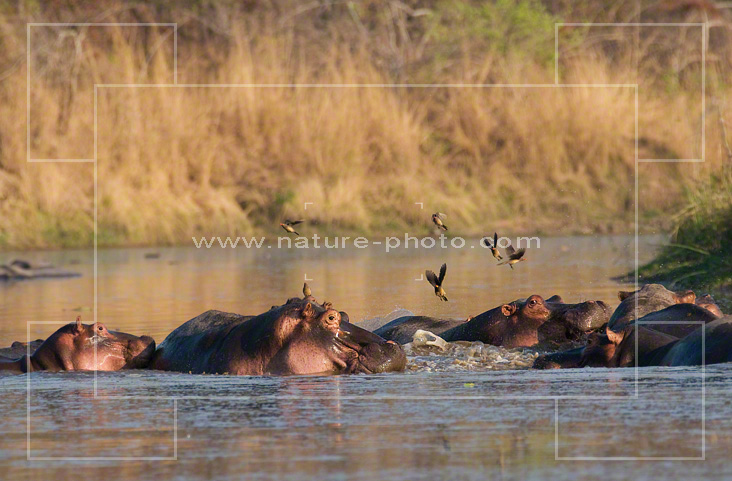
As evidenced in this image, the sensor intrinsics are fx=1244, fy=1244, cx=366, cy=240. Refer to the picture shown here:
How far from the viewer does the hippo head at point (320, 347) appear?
525 cm

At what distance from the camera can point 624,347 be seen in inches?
212

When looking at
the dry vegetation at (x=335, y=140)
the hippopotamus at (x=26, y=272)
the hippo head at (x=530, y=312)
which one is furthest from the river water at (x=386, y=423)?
the dry vegetation at (x=335, y=140)

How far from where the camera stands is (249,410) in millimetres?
4387

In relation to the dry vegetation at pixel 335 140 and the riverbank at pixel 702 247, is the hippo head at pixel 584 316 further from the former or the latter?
the dry vegetation at pixel 335 140

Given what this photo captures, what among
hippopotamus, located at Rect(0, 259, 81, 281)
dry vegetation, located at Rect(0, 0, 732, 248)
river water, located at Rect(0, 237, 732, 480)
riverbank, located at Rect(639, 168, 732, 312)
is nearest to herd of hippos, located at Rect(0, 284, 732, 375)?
river water, located at Rect(0, 237, 732, 480)

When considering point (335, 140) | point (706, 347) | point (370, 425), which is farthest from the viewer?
point (335, 140)

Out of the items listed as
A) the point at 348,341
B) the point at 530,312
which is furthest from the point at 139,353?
the point at 530,312

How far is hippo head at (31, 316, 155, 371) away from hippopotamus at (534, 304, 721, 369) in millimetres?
1892

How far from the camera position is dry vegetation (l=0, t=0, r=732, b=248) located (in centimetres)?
1490

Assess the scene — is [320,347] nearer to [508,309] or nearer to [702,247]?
[508,309]

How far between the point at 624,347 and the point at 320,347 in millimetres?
1315

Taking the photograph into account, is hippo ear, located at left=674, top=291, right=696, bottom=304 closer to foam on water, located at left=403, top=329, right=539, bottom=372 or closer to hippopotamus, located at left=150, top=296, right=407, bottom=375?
foam on water, located at left=403, top=329, right=539, bottom=372

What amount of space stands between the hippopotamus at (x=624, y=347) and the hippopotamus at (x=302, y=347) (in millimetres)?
718

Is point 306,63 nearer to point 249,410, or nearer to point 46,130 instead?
point 46,130
